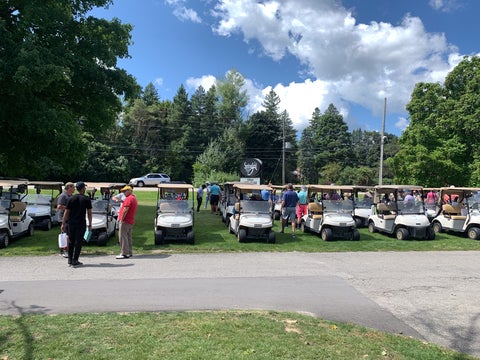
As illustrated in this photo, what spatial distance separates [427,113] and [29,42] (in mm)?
30501

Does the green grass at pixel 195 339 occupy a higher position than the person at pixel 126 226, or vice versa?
the person at pixel 126 226

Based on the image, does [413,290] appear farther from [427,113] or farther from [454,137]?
[427,113]

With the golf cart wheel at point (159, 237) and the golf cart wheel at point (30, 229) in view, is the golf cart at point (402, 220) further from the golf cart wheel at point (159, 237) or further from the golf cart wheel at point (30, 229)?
the golf cart wheel at point (30, 229)

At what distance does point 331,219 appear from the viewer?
13320mm

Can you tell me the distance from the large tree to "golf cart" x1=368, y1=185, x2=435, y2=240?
11.1 meters

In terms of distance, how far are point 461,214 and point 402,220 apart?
3309 millimetres

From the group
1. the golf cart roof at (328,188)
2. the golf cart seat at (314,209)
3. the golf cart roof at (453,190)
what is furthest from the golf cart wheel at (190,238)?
the golf cart roof at (453,190)

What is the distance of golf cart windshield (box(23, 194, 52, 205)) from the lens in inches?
593

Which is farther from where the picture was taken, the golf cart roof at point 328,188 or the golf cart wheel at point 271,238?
the golf cart roof at point 328,188

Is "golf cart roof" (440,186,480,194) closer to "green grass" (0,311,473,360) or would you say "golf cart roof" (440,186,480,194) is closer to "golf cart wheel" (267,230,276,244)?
"golf cart wheel" (267,230,276,244)

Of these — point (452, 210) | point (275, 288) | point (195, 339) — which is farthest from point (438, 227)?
point (195, 339)

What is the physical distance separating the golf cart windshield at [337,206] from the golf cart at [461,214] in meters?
4.13

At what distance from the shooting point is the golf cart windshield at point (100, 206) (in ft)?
40.1

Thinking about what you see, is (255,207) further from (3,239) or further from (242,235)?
(3,239)
